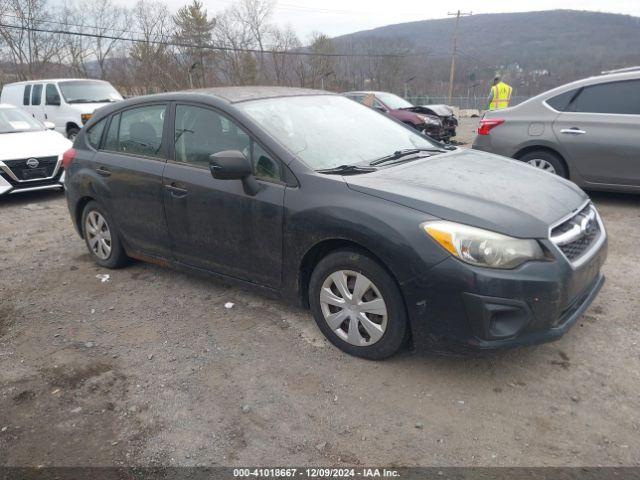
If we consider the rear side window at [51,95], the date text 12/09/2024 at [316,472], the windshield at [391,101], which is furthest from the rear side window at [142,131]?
A: the windshield at [391,101]

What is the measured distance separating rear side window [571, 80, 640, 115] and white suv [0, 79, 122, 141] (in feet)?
37.4

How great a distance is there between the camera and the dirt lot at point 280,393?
8.20ft

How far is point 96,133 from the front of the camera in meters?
4.84

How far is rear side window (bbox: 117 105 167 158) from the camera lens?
4.18 m

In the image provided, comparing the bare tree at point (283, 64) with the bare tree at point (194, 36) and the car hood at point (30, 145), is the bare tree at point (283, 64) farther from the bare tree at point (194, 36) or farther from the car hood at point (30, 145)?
the car hood at point (30, 145)

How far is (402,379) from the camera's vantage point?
9.89ft

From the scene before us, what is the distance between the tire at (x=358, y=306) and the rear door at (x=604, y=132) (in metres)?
4.58

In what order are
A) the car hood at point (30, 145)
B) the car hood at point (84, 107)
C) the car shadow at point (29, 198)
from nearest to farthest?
the car hood at point (30, 145), the car shadow at point (29, 198), the car hood at point (84, 107)

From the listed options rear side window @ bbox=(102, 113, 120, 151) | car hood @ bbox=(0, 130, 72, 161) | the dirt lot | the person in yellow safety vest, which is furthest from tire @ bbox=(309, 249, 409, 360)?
the person in yellow safety vest

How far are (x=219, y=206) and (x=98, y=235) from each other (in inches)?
76.2

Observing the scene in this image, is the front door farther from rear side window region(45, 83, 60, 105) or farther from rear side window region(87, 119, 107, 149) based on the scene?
rear side window region(45, 83, 60, 105)

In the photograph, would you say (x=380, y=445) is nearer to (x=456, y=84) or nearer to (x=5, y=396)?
(x=5, y=396)

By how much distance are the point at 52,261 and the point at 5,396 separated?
263 centimetres

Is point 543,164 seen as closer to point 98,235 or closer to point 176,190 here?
point 176,190
